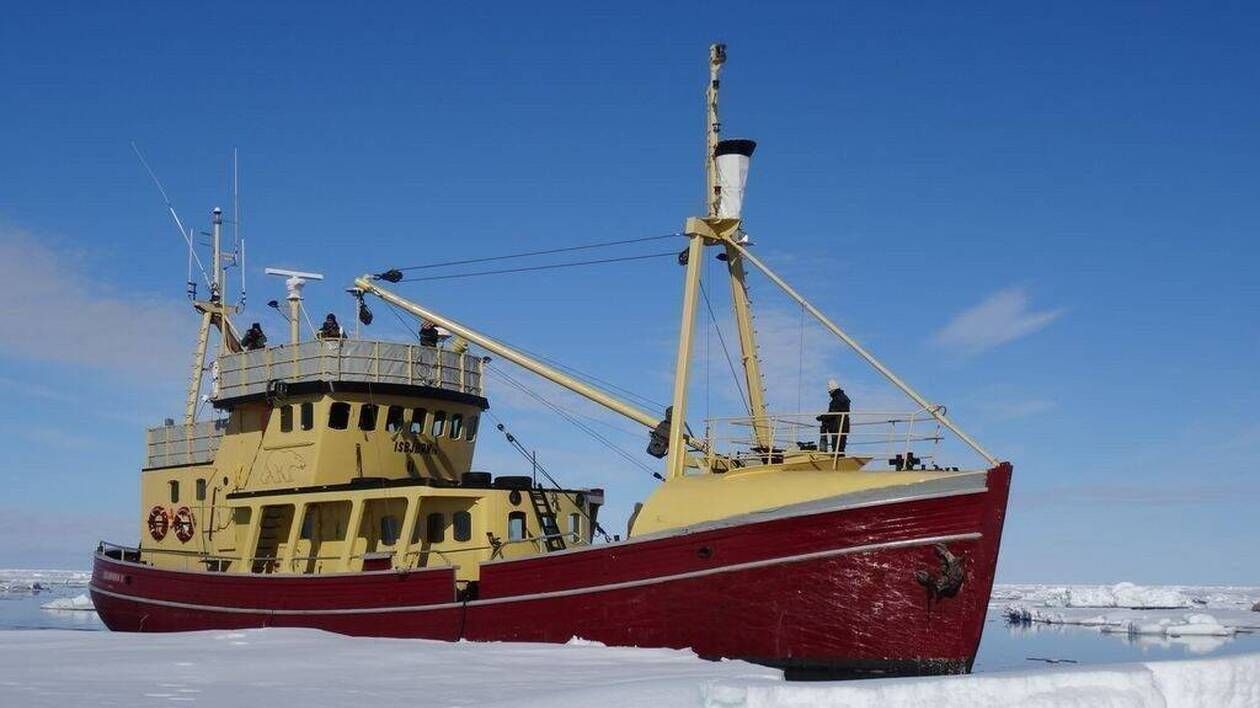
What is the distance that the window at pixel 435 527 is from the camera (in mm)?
23672

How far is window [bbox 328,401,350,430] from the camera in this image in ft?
82.8

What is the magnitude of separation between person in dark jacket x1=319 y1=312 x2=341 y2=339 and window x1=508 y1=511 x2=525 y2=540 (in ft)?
20.7

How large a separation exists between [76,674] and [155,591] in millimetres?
12561

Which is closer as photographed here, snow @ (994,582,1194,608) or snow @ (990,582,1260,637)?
snow @ (990,582,1260,637)

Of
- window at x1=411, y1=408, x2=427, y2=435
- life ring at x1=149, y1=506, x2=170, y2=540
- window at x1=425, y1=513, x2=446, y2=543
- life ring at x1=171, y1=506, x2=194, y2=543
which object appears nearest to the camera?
window at x1=425, y1=513, x2=446, y2=543

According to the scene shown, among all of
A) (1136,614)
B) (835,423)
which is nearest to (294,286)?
(835,423)

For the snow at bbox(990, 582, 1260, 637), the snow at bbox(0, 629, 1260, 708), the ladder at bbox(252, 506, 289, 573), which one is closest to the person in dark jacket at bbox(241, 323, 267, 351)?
the ladder at bbox(252, 506, 289, 573)

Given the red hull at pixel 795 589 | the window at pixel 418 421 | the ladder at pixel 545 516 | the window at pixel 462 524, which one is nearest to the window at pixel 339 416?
the window at pixel 418 421

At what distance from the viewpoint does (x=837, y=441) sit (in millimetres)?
19766

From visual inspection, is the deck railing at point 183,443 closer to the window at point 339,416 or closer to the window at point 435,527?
the window at point 339,416

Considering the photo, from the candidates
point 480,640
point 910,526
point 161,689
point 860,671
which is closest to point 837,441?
point 910,526

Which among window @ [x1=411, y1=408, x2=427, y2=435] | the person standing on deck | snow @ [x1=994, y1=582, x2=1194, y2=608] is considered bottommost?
snow @ [x1=994, y1=582, x2=1194, y2=608]

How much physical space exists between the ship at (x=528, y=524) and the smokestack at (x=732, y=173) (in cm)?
4

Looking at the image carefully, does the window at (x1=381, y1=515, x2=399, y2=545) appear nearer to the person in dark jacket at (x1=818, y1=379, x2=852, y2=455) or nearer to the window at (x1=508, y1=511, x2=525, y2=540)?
the window at (x1=508, y1=511, x2=525, y2=540)
